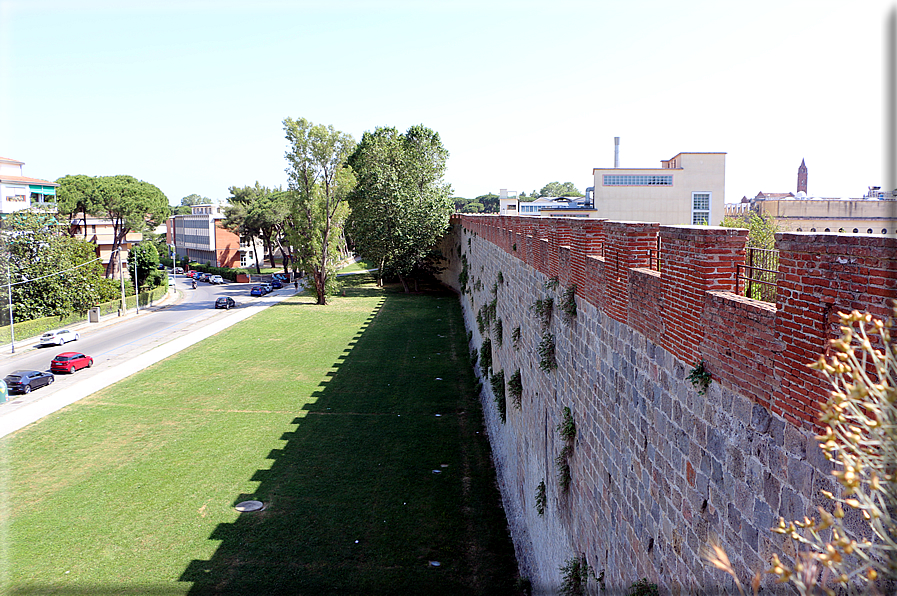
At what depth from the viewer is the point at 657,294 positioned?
5512 mm

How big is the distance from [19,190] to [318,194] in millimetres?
31360

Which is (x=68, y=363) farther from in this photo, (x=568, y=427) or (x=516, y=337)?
(x=568, y=427)

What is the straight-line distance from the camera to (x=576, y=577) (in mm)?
7930

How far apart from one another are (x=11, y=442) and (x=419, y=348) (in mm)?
16925

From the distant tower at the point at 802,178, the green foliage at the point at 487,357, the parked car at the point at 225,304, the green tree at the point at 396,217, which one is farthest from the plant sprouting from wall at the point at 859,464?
the distant tower at the point at 802,178

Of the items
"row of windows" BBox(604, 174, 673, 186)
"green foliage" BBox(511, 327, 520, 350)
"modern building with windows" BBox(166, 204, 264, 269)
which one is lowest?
"green foliage" BBox(511, 327, 520, 350)

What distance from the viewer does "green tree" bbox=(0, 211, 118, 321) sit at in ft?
144

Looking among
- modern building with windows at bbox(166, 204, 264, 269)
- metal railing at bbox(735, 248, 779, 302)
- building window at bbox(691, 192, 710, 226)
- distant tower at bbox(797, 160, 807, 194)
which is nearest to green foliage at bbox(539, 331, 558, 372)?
metal railing at bbox(735, 248, 779, 302)

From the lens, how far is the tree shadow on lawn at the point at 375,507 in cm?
1179

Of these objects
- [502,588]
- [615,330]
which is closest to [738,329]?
[615,330]

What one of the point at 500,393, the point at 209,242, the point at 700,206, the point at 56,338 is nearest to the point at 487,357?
the point at 500,393

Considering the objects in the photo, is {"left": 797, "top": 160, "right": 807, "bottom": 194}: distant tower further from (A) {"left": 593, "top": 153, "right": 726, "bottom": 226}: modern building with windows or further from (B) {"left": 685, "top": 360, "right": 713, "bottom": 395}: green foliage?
(B) {"left": 685, "top": 360, "right": 713, "bottom": 395}: green foliage

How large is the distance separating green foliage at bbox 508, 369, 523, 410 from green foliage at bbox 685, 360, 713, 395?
342 inches

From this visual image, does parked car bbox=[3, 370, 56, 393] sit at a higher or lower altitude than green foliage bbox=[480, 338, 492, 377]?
lower
